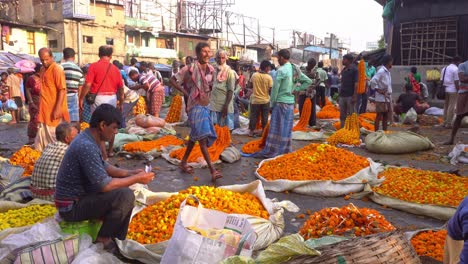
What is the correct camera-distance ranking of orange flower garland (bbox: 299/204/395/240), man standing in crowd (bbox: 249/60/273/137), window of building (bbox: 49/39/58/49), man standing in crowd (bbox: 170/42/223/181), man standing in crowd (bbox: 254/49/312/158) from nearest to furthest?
orange flower garland (bbox: 299/204/395/240) < man standing in crowd (bbox: 170/42/223/181) < man standing in crowd (bbox: 254/49/312/158) < man standing in crowd (bbox: 249/60/273/137) < window of building (bbox: 49/39/58/49)

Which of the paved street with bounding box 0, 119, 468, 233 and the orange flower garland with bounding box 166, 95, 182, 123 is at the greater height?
the orange flower garland with bounding box 166, 95, 182, 123

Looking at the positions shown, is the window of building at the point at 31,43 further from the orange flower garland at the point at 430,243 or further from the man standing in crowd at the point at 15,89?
the orange flower garland at the point at 430,243

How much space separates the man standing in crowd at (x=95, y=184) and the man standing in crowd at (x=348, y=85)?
7061 millimetres

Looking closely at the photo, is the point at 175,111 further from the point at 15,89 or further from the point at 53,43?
the point at 53,43

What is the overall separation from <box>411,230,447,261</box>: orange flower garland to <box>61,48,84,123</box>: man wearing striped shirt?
19.0 ft

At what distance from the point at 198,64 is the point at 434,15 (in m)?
12.0

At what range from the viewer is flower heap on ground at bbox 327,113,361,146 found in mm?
8968

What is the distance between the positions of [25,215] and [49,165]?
54 cm

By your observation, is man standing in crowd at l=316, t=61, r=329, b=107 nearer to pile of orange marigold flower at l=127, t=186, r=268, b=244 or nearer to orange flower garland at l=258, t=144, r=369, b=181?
orange flower garland at l=258, t=144, r=369, b=181

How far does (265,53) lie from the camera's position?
4981 cm

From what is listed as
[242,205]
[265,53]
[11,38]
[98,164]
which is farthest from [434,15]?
[265,53]

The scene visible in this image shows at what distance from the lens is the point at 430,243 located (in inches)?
137

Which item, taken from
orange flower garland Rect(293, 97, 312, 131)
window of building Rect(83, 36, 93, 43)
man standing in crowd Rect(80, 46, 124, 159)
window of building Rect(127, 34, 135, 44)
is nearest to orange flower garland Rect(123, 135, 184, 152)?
man standing in crowd Rect(80, 46, 124, 159)

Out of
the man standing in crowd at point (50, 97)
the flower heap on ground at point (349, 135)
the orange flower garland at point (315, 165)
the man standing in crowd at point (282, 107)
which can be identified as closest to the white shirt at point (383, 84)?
the flower heap on ground at point (349, 135)
